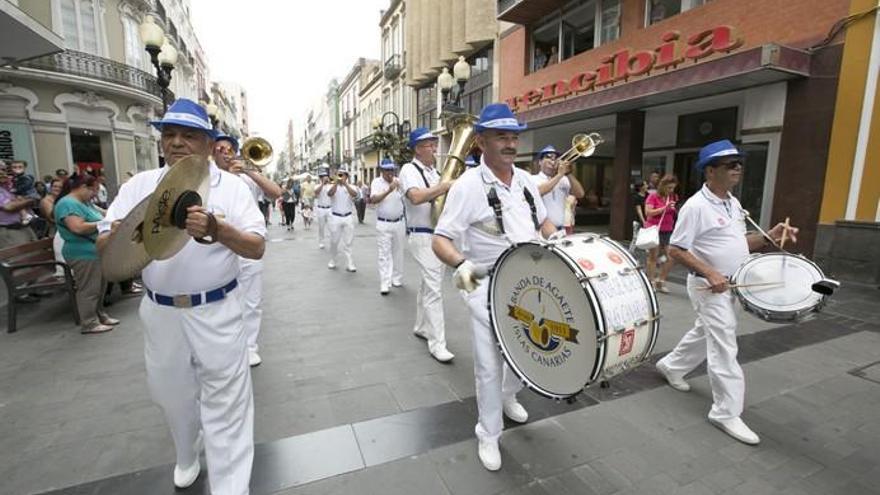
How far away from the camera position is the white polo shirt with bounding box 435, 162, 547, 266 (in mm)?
2799

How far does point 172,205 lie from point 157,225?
10cm

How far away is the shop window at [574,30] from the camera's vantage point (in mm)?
12664

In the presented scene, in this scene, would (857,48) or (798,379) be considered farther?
(857,48)

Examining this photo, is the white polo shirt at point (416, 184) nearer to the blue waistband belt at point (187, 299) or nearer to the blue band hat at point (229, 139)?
the blue band hat at point (229, 139)

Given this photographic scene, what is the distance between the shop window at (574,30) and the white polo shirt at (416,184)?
1029cm

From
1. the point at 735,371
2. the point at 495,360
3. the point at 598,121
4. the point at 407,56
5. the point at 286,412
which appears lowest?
the point at 286,412

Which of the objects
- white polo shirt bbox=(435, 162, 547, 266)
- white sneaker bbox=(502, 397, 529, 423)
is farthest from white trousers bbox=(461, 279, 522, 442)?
white sneaker bbox=(502, 397, 529, 423)

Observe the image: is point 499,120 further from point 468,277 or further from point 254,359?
point 254,359

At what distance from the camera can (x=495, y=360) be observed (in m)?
2.74

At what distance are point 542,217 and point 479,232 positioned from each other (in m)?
0.57

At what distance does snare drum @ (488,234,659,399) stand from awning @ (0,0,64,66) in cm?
997

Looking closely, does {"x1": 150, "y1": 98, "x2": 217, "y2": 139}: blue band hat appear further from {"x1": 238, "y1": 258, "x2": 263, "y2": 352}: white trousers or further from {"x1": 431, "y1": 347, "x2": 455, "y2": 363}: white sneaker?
{"x1": 431, "y1": 347, "x2": 455, "y2": 363}: white sneaker

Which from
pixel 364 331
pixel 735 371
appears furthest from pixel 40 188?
pixel 735 371

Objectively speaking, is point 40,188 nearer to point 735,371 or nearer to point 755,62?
point 735,371
